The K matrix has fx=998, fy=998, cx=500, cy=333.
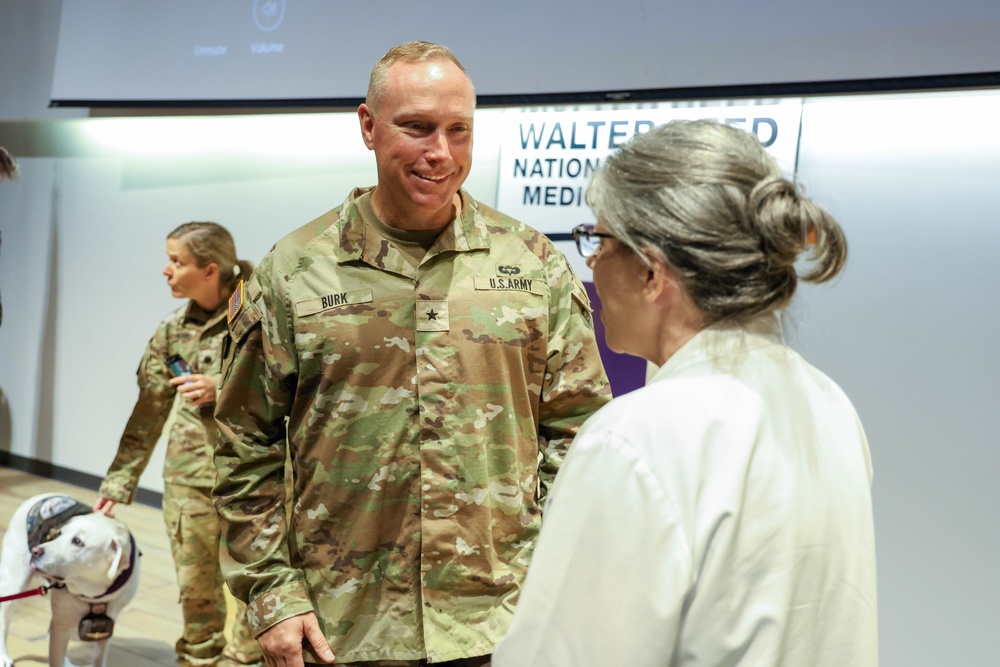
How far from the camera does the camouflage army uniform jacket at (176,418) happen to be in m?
3.46

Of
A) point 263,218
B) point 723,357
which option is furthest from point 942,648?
point 263,218

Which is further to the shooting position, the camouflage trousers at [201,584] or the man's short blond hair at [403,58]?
the camouflage trousers at [201,584]

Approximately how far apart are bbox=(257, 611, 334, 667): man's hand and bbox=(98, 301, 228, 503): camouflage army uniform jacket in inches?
71.6

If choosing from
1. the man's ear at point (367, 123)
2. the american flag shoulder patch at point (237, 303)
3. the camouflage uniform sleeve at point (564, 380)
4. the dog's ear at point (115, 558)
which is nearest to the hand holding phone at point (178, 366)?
the dog's ear at point (115, 558)

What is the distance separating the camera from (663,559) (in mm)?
910

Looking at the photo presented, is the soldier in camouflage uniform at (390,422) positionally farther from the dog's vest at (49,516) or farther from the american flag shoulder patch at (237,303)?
the dog's vest at (49,516)

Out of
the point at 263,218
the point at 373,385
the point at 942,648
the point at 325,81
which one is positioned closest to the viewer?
the point at 373,385

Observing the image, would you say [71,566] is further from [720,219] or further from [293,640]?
[720,219]

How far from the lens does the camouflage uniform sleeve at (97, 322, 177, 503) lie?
349 centimetres

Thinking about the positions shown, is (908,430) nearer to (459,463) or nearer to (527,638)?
(459,463)

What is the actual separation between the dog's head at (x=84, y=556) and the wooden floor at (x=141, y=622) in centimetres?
20

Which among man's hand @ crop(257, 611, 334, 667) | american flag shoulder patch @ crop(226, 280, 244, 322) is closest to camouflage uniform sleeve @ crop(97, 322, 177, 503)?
american flag shoulder patch @ crop(226, 280, 244, 322)

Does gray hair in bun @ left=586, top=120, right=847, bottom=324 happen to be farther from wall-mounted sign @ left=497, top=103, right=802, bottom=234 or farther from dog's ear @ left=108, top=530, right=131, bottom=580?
wall-mounted sign @ left=497, top=103, right=802, bottom=234

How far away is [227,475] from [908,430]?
7.99 ft
